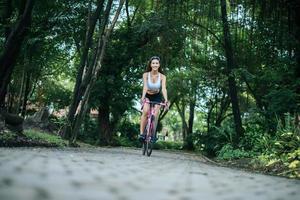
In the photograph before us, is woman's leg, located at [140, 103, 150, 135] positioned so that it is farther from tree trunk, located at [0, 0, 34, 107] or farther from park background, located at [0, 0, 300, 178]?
tree trunk, located at [0, 0, 34, 107]

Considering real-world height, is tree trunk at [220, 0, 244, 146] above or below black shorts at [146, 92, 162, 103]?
above

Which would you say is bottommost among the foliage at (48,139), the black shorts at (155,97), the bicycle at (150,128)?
the foliage at (48,139)

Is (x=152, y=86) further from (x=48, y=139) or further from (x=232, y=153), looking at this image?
(x=232, y=153)

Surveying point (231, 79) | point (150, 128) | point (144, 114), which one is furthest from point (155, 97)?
point (231, 79)

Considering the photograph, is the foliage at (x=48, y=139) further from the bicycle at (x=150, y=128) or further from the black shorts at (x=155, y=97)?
the black shorts at (x=155, y=97)

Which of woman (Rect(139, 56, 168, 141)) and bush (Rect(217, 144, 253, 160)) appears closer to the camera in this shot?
woman (Rect(139, 56, 168, 141))

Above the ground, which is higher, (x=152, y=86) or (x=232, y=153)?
(x=152, y=86)

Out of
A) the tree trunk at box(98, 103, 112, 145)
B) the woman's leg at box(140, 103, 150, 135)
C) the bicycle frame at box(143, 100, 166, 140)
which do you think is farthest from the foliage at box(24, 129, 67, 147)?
the tree trunk at box(98, 103, 112, 145)

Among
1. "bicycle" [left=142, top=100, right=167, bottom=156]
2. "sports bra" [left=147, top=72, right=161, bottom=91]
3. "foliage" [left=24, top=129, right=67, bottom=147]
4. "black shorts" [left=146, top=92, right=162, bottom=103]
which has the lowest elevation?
"foliage" [left=24, top=129, right=67, bottom=147]

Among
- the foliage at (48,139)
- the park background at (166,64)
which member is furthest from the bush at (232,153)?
the foliage at (48,139)

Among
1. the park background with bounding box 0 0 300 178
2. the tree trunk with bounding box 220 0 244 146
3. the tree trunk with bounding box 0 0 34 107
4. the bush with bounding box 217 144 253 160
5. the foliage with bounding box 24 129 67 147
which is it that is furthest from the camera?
the tree trunk with bounding box 220 0 244 146

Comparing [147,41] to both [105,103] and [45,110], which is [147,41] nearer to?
[105,103]

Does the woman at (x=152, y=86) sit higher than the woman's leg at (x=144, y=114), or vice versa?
the woman at (x=152, y=86)

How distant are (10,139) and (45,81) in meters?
28.4
